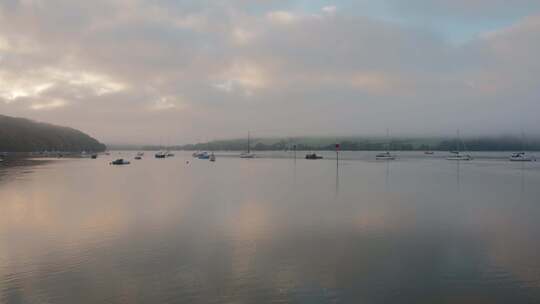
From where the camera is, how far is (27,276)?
40.2 feet

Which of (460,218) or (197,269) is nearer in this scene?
(197,269)

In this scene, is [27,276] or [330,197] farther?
[330,197]

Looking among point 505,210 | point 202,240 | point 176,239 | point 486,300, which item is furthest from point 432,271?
point 505,210

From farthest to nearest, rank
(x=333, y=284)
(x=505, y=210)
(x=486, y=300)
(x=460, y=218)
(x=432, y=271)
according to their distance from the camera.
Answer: (x=505, y=210) → (x=460, y=218) → (x=432, y=271) → (x=333, y=284) → (x=486, y=300)

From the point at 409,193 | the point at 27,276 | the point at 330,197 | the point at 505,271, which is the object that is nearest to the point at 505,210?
the point at 409,193

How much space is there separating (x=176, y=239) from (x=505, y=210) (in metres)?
23.6

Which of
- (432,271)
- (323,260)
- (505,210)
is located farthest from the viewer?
(505,210)

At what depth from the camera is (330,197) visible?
32.5 metres

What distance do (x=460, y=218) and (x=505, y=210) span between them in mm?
6258

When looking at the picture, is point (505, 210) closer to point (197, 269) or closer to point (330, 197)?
point (330, 197)

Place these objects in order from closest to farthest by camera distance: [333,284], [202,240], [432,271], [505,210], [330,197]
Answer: [333,284], [432,271], [202,240], [505,210], [330,197]

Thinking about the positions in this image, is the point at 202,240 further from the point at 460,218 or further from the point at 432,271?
the point at 460,218

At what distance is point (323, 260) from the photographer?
13984mm

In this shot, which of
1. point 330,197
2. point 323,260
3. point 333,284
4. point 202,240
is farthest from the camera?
point 330,197
